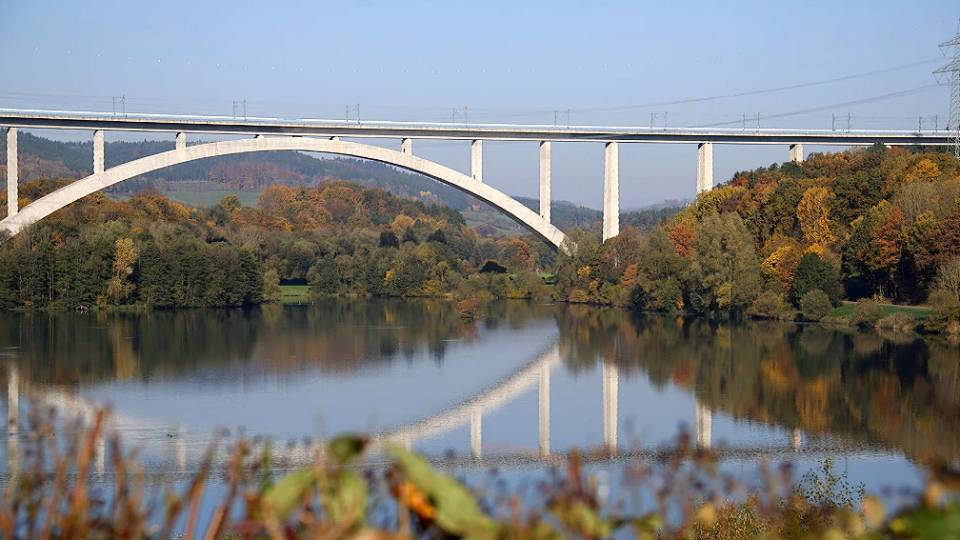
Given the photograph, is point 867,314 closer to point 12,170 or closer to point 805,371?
point 805,371

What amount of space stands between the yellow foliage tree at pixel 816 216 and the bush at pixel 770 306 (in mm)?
1959

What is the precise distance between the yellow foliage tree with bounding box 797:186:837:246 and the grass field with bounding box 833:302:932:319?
2.22 m

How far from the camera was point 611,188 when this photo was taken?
3103 cm

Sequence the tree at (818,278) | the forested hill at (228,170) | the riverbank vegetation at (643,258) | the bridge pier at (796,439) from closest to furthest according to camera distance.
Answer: the bridge pier at (796,439)
the riverbank vegetation at (643,258)
the tree at (818,278)
the forested hill at (228,170)

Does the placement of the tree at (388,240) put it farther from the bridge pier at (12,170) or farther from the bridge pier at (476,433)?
the bridge pier at (476,433)

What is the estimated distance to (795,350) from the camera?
57.5 ft

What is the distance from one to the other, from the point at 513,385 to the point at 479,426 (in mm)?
2925

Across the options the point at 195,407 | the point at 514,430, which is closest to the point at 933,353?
the point at 514,430

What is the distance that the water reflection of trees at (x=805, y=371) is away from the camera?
1166 centimetres

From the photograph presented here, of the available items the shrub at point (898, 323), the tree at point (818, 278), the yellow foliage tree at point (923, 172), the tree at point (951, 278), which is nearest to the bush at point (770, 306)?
the tree at point (818, 278)

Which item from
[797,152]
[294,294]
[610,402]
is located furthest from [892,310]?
[294,294]

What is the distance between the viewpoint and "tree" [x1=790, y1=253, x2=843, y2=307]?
70.6 ft

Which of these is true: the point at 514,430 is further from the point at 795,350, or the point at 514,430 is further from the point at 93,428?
the point at 93,428

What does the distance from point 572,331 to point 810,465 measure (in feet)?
38.3
